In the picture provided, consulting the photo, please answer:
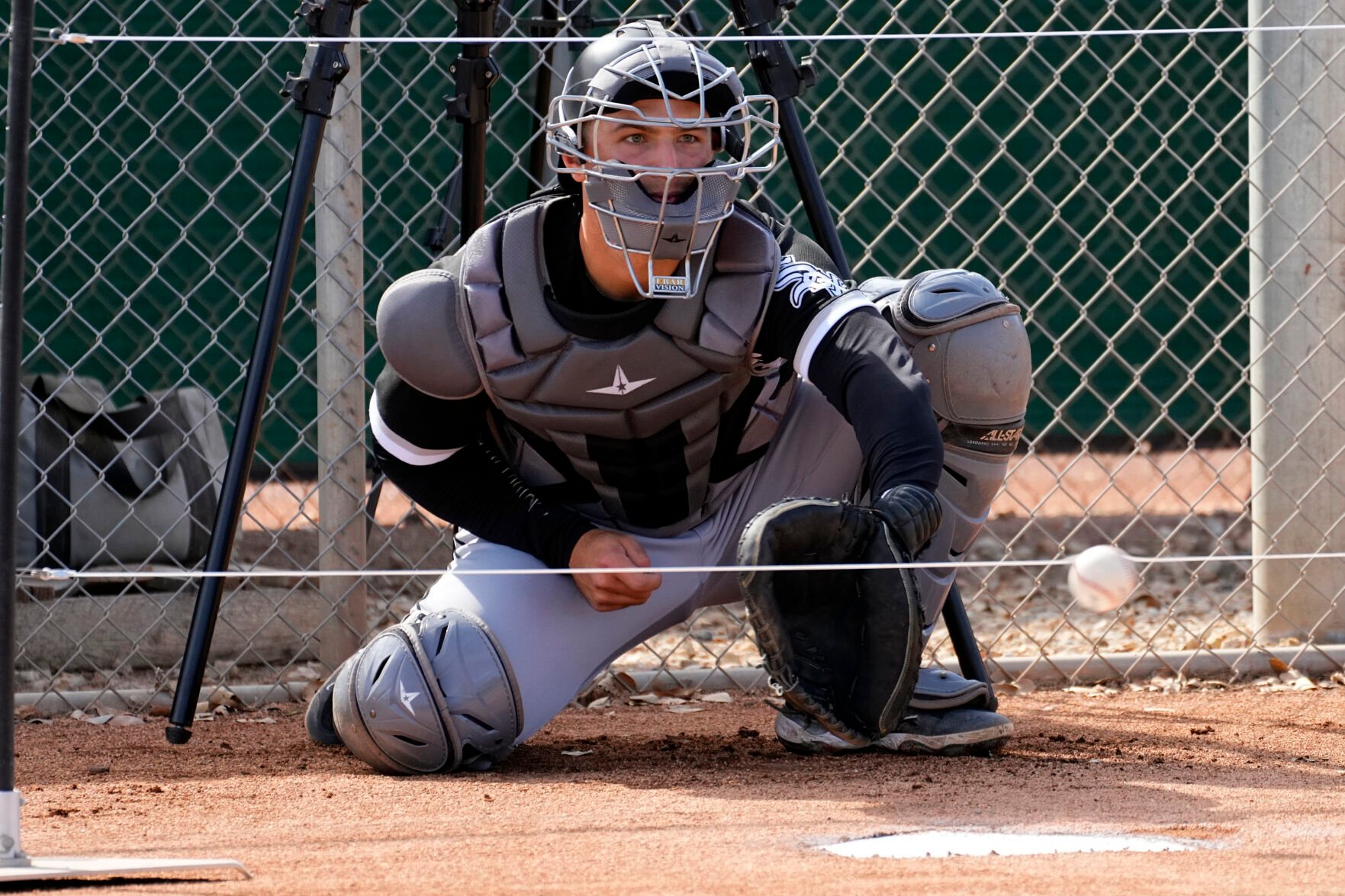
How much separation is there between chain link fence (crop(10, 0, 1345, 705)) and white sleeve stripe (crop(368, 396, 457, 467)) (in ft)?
2.62

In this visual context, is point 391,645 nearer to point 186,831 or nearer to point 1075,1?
point 186,831

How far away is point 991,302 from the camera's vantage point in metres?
2.96

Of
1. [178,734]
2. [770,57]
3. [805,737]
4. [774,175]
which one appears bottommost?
[178,734]

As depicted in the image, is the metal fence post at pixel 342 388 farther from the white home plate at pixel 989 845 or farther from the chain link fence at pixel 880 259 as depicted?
the white home plate at pixel 989 845

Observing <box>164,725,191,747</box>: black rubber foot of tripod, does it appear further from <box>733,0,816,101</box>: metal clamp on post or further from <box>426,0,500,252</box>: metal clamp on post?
<box>733,0,816,101</box>: metal clamp on post

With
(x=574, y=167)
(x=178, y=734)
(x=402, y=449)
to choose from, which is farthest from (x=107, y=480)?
(x=574, y=167)

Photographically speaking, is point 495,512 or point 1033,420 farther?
point 1033,420

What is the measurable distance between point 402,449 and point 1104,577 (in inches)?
52.7

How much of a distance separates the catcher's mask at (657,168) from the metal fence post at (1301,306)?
167 centimetres

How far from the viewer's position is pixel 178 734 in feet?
10.2

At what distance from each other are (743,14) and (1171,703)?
1.83 m

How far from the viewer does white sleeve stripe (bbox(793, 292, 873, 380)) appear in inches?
107

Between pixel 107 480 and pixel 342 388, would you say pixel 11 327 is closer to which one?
pixel 342 388

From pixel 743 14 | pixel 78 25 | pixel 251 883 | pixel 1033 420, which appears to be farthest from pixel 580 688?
pixel 1033 420
